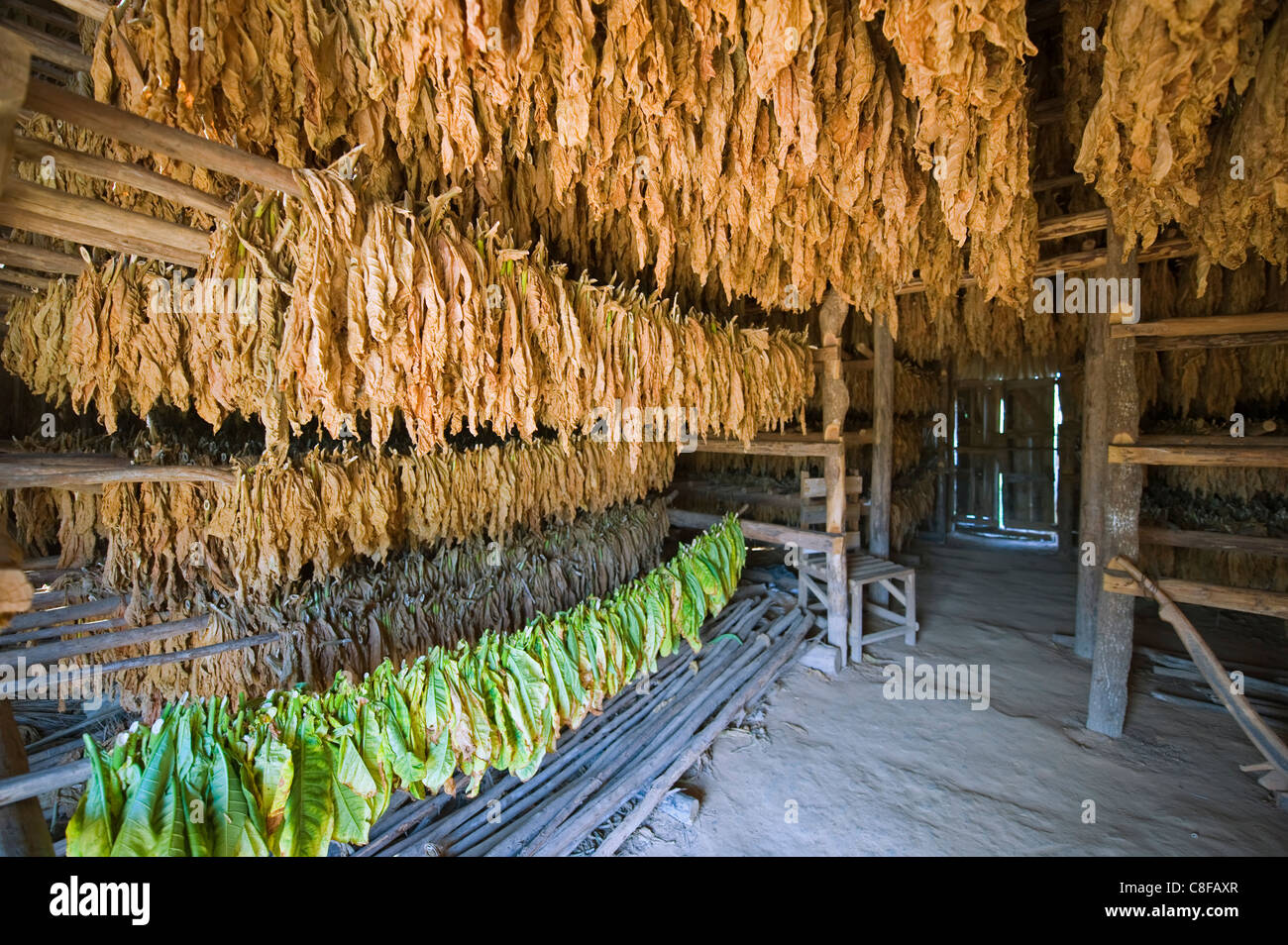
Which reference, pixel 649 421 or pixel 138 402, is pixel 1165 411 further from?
pixel 138 402

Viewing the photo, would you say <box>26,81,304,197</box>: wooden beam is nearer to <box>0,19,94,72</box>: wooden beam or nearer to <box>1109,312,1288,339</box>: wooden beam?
<box>0,19,94,72</box>: wooden beam

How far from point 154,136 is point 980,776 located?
6.81 meters

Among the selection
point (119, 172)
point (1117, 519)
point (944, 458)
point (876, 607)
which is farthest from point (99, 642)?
point (944, 458)

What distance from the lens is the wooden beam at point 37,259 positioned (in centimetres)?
266

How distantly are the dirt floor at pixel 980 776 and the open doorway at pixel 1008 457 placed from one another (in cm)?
725

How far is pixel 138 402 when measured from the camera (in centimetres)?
313

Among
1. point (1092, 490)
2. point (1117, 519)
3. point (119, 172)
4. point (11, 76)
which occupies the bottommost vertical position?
point (1117, 519)

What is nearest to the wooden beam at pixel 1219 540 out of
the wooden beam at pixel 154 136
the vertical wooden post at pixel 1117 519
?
the vertical wooden post at pixel 1117 519

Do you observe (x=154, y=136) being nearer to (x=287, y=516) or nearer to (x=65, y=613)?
(x=287, y=516)

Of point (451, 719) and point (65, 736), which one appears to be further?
point (65, 736)

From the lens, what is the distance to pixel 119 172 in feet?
6.29
